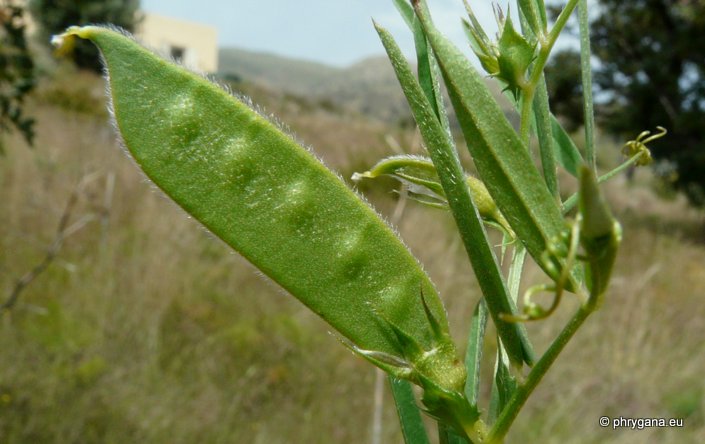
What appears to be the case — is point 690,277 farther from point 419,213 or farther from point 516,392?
point 516,392

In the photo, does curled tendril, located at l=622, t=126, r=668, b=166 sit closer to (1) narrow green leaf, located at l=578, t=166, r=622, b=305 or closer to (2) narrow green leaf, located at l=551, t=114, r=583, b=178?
(2) narrow green leaf, located at l=551, t=114, r=583, b=178

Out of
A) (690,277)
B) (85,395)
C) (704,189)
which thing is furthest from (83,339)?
(704,189)

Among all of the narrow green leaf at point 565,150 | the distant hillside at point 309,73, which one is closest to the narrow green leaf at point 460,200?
the narrow green leaf at point 565,150

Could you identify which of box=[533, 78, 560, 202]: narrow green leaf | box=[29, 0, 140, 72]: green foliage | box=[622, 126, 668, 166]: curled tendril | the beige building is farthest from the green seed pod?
the beige building

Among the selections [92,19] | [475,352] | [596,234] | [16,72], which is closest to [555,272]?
[596,234]

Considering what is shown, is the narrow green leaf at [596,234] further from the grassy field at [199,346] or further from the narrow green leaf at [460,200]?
the grassy field at [199,346]

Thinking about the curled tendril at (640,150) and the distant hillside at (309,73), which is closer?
the curled tendril at (640,150)

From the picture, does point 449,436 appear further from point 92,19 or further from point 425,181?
point 92,19
